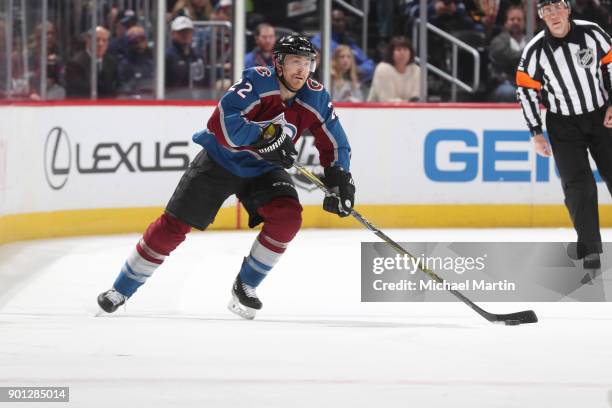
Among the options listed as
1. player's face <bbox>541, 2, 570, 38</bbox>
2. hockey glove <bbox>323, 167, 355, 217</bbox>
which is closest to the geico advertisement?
player's face <bbox>541, 2, 570, 38</bbox>

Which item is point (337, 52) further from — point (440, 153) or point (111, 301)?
point (111, 301)

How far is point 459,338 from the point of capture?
468 cm

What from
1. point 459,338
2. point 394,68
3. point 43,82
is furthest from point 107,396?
point 394,68

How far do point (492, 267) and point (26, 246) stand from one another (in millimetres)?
2605

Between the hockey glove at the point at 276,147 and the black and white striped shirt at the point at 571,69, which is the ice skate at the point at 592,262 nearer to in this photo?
the black and white striped shirt at the point at 571,69

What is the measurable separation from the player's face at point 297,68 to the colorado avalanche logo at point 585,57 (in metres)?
1.83

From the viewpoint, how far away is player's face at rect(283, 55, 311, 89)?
4844 millimetres

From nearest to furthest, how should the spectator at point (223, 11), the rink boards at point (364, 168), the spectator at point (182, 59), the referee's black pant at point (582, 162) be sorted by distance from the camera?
the referee's black pant at point (582, 162) < the rink boards at point (364, 168) < the spectator at point (182, 59) < the spectator at point (223, 11)

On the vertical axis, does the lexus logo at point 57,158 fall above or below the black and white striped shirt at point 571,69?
below

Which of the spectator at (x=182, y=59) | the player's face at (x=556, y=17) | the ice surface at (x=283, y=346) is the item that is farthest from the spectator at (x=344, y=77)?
the player's face at (x=556, y=17)

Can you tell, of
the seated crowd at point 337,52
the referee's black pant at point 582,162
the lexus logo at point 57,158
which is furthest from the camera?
the seated crowd at point 337,52

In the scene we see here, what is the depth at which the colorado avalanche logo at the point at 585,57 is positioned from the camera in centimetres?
625

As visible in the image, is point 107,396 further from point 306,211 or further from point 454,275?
point 306,211

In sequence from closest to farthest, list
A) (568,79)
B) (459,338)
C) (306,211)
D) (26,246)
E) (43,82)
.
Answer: (459,338) → (568,79) → (26,246) → (43,82) → (306,211)
